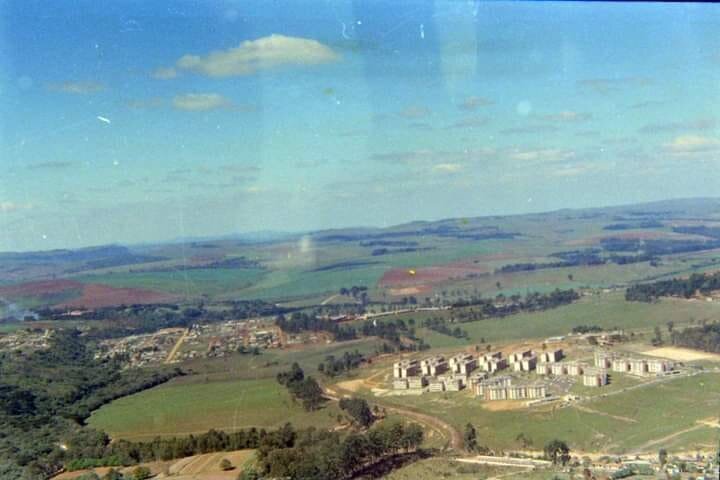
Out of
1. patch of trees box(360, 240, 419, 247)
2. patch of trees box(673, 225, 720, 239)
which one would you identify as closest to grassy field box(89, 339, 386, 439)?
patch of trees box(360, 240, 419, 247)

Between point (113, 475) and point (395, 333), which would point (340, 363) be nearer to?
point (395, 333)

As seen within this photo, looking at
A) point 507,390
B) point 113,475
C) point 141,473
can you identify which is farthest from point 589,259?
point 113,475

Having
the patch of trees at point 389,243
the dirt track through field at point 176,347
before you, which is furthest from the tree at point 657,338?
the dirt track through field at point 176,347

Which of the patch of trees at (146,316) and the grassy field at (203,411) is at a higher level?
the patch of trees at (146,316)

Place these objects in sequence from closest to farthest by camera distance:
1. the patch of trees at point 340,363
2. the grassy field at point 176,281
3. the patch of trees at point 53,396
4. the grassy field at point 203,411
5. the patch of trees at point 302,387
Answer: the patch of trees at point 53,396 → the grassy field at point 203,411 → the patch of trees at point 302,387 → the patch of trees at point 340,363 → the grassy field at point 176,281

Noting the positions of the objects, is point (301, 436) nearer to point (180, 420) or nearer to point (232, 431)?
point (232, 431)

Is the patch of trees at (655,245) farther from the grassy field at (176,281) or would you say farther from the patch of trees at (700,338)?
the grassy field at (176,281)

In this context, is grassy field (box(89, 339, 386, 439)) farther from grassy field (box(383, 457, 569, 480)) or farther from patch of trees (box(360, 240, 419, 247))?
patch of trees (box(360, 240, 419, 247))
